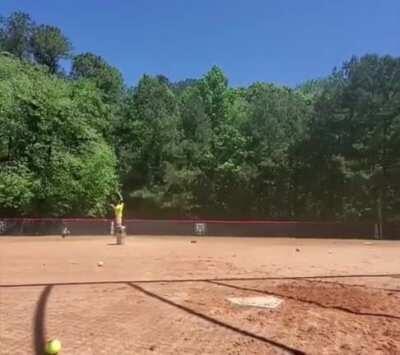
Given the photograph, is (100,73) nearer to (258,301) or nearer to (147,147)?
(147,147)

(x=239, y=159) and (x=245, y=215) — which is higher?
(x=239, y=159)

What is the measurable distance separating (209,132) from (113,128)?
9.28 meters

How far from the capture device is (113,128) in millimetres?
64062

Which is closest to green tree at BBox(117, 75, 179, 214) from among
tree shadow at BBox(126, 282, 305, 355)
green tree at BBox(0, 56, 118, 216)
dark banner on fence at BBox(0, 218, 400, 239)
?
green tree at BBox(0, 56, 118, 216)

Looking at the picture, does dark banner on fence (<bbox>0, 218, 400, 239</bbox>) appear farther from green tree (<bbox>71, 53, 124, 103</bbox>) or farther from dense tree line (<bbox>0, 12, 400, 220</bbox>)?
green tree (<bbox>71, 53, 124, 103</bbox>)

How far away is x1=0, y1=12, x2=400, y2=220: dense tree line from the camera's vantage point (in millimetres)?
44312

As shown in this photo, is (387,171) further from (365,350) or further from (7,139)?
(365,350)

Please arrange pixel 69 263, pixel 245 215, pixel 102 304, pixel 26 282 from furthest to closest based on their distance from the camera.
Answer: pixel 245 215 < pixel 69 263 < pixel 26 282 < pixel 102 304

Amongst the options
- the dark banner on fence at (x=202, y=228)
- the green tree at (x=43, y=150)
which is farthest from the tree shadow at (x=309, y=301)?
the green tree at (x=43, y=150)

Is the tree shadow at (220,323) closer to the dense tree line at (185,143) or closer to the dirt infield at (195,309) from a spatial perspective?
the dirt infield at (195,309)

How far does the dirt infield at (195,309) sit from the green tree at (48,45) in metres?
51.6

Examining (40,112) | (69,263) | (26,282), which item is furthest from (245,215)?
(26,282)

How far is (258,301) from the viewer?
11492mm

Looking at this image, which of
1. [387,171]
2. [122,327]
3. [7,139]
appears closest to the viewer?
[122,327]
